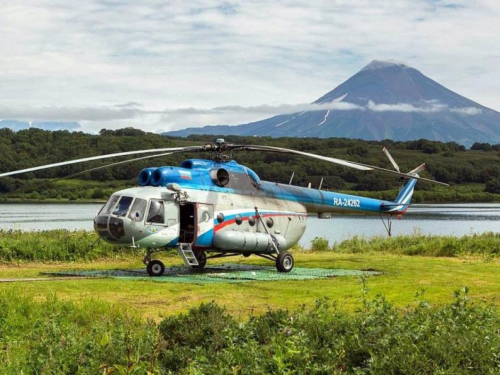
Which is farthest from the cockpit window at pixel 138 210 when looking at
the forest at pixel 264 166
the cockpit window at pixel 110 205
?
the forest at pixel 264 166

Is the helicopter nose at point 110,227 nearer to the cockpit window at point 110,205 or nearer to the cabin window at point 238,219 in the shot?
the cockpit window at point 110,205

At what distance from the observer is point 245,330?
280 inches

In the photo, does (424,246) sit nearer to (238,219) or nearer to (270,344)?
(238,219)

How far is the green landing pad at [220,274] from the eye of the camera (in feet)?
46.5

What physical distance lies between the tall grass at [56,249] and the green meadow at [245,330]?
4380 millimetres

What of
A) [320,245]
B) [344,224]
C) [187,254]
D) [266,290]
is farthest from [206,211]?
[344,224]

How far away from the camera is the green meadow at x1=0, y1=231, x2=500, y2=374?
6.18 meters

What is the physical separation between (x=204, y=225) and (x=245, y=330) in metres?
8.50

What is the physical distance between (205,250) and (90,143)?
101 m

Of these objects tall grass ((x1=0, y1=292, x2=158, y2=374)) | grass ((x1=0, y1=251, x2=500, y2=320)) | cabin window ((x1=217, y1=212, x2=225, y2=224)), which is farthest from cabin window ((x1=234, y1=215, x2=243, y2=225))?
tall grass ((x1=0, y1=292, x2=158, y2=374))

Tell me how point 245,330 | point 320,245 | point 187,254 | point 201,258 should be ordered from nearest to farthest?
point 245,330, point 187,254, point 201,258, point 320,245

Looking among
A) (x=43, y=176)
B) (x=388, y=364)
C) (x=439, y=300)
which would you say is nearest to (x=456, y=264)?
(x=439, y=300)

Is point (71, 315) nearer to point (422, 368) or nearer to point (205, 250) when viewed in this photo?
point (422, 368)

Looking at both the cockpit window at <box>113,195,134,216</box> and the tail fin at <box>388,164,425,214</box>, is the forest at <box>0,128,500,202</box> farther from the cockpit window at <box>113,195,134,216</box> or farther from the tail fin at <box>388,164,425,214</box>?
the cockpit window at <box>113,195,134,216</box>
